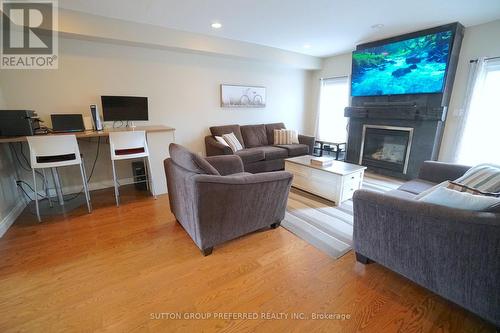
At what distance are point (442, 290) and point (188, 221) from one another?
6.29 feet

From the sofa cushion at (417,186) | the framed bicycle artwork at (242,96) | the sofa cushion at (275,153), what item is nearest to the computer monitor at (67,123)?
the framed bicycle artwork at (242,96)

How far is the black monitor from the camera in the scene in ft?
10.5

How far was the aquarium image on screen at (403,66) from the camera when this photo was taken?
133 inches

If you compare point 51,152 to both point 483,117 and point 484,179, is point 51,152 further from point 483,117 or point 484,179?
point 483,117

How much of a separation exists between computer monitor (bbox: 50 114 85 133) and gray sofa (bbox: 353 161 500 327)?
3.47 metres

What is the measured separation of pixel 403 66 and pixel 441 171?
7.31 ft

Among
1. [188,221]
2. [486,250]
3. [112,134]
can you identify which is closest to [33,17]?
[112,134]

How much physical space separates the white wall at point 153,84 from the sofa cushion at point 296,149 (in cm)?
106

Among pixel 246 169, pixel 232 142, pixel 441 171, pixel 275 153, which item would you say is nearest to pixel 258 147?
pixel 275 153

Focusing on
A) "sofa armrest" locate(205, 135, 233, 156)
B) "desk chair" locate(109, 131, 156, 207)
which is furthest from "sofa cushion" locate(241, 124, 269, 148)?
"desk chair" locate(109, 131, 156, 207)

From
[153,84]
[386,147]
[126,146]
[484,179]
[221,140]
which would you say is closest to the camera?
[484,179]

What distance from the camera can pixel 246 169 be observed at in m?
3.97

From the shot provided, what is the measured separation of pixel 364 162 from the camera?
4613 mm

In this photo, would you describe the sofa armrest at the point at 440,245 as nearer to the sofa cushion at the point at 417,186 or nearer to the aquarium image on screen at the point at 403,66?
the sofa cushion at the point at 417,186
